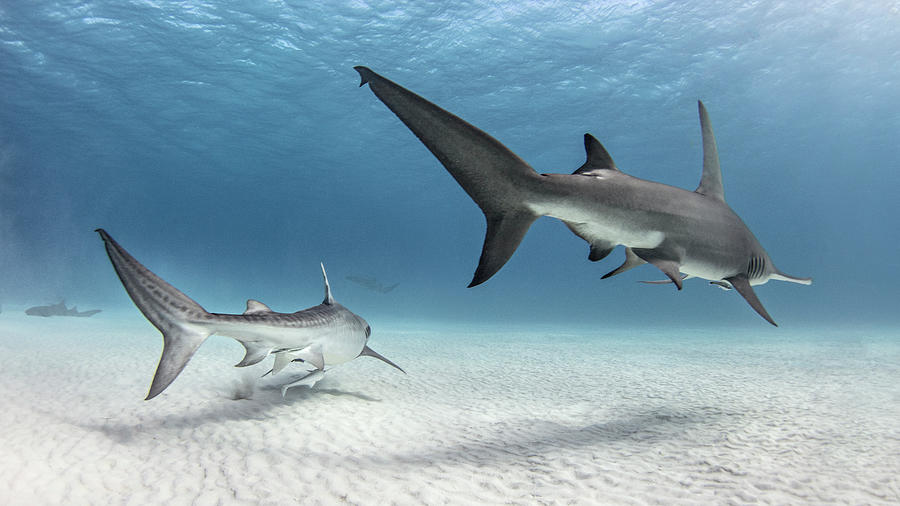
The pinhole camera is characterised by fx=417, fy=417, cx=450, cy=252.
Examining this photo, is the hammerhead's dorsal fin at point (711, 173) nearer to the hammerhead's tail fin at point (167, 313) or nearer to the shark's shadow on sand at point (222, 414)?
the hammerhead's tail fin at point (167, 313)

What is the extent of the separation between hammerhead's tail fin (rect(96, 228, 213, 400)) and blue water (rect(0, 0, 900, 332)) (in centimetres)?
2029

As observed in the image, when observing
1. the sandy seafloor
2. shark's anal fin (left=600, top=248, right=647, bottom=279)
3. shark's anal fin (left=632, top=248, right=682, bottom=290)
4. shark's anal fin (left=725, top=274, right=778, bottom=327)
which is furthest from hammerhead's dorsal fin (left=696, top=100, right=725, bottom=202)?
the sandy seafloor

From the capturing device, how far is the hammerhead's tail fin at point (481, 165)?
2168 mm

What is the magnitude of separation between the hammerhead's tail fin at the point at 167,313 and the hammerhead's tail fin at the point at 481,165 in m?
2.66

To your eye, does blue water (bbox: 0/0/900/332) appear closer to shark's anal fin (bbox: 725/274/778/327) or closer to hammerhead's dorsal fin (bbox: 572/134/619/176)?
hammerhead's dorsal fin (bbox: 572/134/619/176)

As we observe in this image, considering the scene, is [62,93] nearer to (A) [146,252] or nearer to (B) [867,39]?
(B) [867,39]

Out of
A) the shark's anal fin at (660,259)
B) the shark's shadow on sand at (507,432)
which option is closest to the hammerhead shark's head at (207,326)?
the shark's shadow on sand at (507,432)

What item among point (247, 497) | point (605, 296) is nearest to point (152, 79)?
point (247, 497)

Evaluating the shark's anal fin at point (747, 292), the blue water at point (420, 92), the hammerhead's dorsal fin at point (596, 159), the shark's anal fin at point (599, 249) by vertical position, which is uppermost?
the blue water at point (420, 92)

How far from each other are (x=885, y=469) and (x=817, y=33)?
91.1 feet

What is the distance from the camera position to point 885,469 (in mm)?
3736

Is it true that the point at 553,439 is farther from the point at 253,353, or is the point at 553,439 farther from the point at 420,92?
the point at 420,92

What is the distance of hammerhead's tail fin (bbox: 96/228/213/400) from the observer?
344cm

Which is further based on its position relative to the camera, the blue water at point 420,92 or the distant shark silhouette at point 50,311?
the blue water at point 420,92
